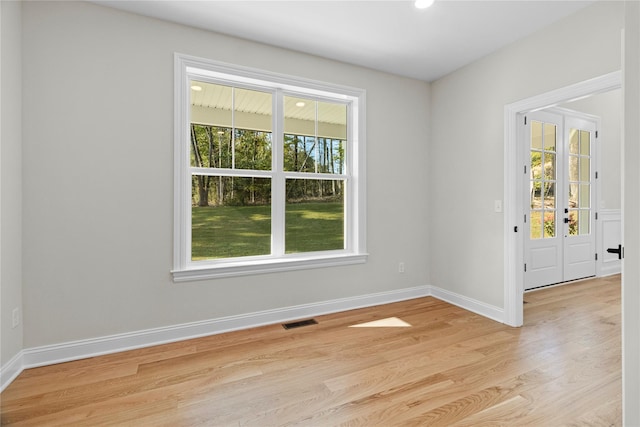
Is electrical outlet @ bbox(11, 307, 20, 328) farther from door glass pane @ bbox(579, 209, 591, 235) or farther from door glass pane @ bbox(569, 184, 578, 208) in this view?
door glass pane @ bbox(579, 209, 591, 235)

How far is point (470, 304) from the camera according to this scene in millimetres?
3373

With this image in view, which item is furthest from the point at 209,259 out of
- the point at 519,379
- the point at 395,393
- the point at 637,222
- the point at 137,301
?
the point at 637,222

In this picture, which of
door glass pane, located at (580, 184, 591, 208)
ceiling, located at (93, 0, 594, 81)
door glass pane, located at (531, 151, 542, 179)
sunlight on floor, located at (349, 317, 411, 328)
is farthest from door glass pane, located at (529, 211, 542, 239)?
sunlight on floor, located at (349, 317, 411, 328)

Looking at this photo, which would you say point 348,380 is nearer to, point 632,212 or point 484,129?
point 632,212

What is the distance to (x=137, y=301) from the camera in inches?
98.9

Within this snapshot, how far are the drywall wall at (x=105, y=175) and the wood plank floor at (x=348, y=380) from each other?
0.35m

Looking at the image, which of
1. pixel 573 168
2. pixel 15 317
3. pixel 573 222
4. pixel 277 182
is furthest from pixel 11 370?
pixel 573 168

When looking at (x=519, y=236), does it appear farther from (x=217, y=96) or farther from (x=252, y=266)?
(x=217, y=96)

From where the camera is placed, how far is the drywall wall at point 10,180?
6.40 feet

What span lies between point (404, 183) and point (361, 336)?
1885 millimetres

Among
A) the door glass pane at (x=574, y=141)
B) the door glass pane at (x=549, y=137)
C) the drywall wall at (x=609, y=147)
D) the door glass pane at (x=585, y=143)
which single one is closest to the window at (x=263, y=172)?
the door glass pane at (x=549, y=137)

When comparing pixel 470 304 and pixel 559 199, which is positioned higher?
pixel 559 199

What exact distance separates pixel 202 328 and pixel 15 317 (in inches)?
49.5

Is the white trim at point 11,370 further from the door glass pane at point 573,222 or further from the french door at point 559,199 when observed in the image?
the door glass pane at point 573,222
